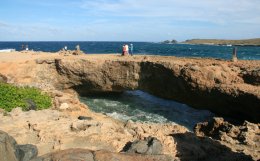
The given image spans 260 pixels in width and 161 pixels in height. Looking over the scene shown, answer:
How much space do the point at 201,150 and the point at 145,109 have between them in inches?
506

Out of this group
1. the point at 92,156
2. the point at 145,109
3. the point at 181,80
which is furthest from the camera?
the point at 145,109

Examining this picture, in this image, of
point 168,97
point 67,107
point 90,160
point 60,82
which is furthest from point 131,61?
point 90,160

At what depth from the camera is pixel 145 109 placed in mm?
25828

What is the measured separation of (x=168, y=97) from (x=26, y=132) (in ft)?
49.5

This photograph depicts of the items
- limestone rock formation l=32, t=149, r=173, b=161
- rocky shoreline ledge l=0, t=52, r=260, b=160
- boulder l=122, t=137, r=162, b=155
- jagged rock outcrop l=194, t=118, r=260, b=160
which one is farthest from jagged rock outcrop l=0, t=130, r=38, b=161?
jagged rock outcrop l=194, t=118, r=260, b=160

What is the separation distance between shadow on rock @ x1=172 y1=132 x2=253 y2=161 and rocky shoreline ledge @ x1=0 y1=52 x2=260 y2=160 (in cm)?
4

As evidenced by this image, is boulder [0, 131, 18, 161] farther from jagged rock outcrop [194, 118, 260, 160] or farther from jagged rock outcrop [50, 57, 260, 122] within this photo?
jagged rock outcrop [50, 57, 260, 122]

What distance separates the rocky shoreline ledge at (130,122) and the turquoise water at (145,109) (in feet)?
2.83

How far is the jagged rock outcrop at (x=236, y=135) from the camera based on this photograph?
47.0ft

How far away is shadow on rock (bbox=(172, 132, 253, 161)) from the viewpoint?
41.4 feet

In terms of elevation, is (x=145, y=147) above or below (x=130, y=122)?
above

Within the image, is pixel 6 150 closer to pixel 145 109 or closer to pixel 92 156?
pixel 92 156

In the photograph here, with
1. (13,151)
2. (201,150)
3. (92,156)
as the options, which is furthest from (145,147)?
(13,151)

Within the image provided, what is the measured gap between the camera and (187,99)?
81.7 ft
